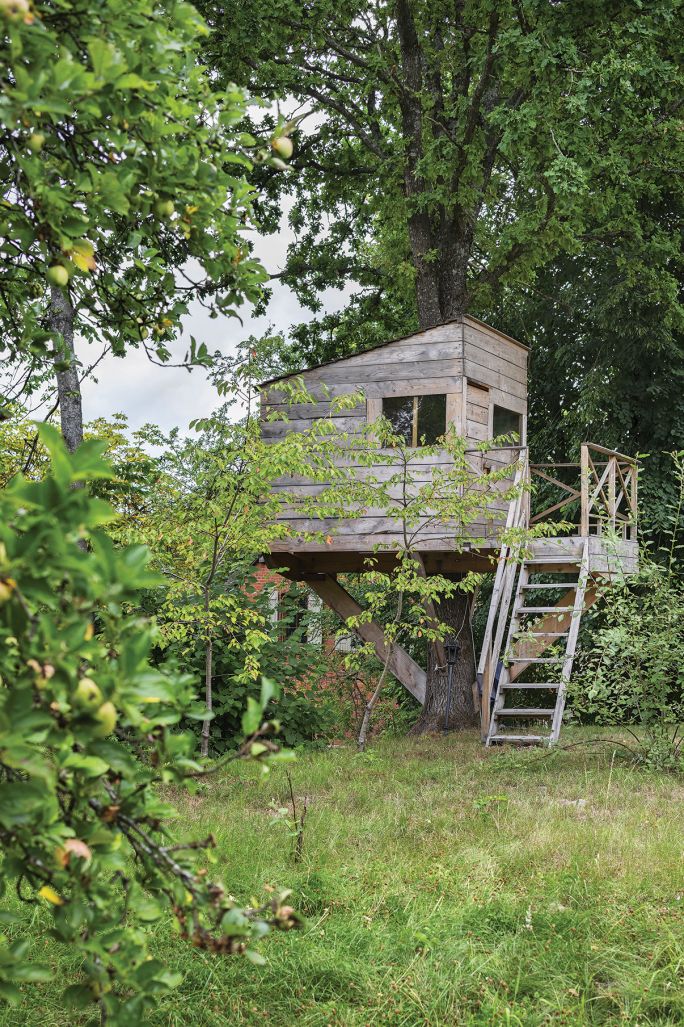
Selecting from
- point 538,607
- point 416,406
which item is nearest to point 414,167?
point 416,406

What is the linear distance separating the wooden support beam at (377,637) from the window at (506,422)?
3.29 metres

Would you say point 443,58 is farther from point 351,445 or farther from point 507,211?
point 351,445

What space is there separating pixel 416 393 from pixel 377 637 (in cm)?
361

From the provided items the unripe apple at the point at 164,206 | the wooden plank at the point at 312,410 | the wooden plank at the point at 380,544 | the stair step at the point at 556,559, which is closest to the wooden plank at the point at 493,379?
the wooden plank at the point at 312,410

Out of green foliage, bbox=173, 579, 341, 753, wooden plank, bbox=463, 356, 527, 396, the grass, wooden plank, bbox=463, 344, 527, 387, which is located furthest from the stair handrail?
the grass

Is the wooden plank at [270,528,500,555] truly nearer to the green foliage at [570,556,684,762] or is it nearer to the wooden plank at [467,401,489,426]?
the wooden plank at [467,401,489,426]

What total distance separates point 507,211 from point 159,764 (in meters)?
17.2

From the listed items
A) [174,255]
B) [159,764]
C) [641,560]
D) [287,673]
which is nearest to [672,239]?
[641,560]

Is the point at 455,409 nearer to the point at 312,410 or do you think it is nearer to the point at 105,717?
the point at 312,410

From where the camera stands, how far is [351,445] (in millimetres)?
12719

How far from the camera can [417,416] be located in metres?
12.9

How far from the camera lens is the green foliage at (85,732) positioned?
178 cm

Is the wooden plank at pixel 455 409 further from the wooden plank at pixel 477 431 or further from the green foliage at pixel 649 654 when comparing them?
the green foliage at pixel 649 654

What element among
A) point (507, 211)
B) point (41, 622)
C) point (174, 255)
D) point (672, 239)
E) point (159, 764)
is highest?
point (507, 211)
